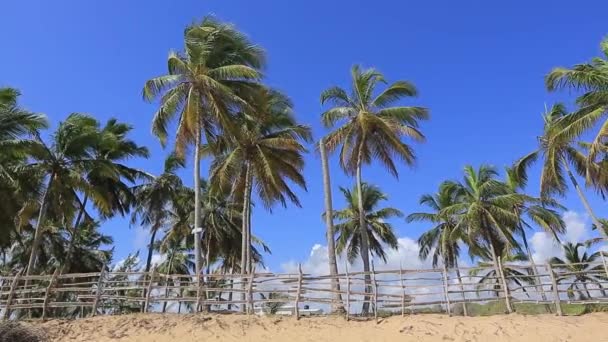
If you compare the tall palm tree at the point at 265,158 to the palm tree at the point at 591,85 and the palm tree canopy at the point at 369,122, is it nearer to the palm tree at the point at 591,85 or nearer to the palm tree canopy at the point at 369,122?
the palm tree canopy at the point at 369,122

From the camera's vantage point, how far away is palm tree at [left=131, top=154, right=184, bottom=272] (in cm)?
2541

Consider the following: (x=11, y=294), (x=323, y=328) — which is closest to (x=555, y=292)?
(x=323, y=328)

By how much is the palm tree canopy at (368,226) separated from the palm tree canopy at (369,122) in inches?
270

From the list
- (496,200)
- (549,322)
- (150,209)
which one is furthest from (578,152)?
(150,209)

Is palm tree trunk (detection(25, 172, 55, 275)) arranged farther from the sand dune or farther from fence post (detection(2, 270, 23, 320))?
the sand dune

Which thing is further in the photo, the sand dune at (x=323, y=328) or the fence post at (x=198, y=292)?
the fence post at (x=198, y=292)

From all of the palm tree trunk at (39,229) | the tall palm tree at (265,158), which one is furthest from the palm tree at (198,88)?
the palm tree trunk at (39,229)

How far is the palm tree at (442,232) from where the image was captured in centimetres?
2430

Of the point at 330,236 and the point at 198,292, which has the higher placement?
the point at 330,236

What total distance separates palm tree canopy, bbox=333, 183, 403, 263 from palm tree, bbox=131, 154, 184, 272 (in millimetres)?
8932

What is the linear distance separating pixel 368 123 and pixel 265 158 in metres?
A: 4.02

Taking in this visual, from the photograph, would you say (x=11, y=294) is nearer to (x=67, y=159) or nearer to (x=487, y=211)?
(x=67, y=159)

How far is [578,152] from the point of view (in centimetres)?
1792

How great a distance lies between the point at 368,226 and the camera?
25.4 meters
